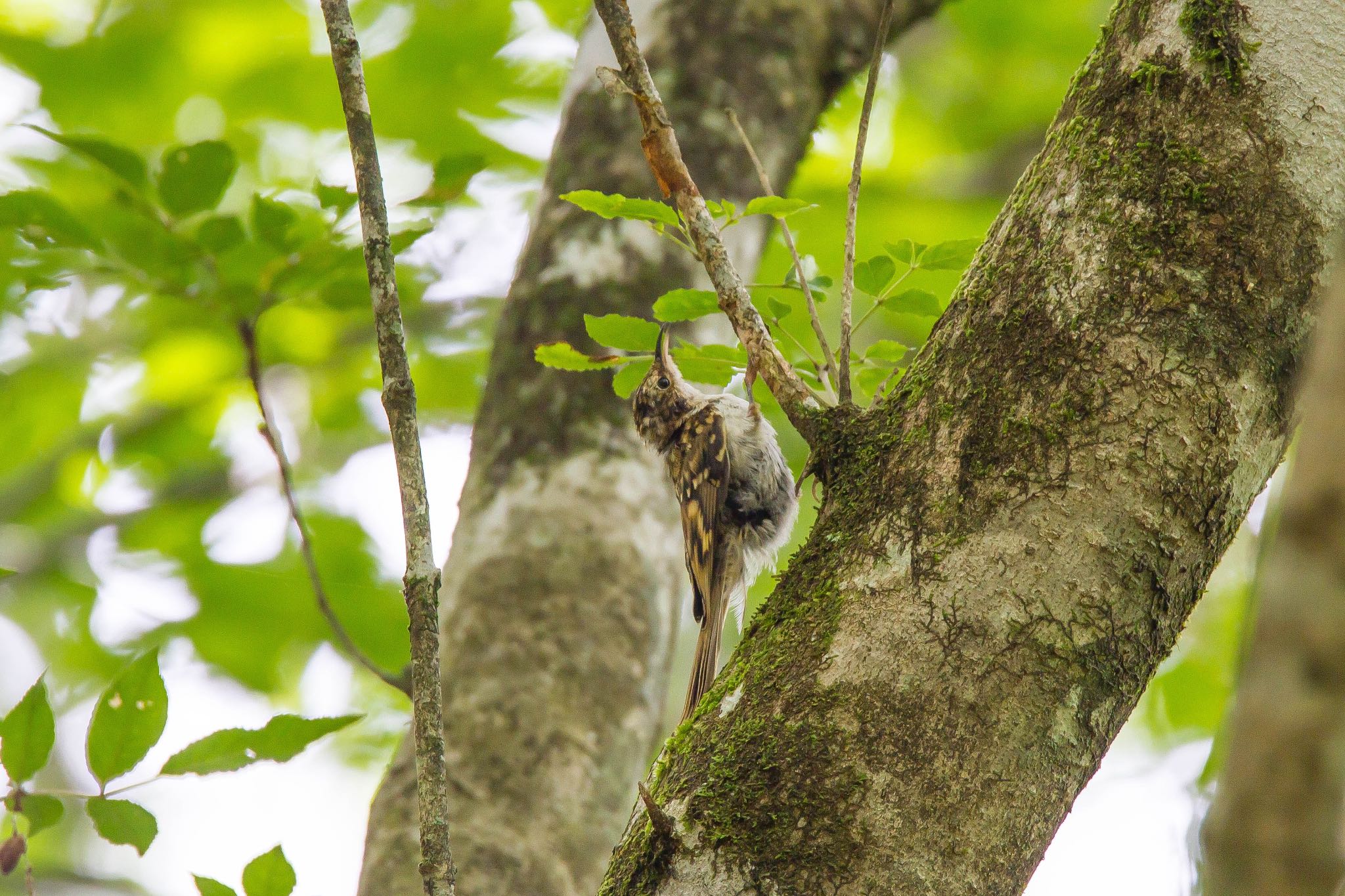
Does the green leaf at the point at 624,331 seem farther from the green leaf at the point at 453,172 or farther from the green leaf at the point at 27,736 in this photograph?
the green leaf at the point at 27,736

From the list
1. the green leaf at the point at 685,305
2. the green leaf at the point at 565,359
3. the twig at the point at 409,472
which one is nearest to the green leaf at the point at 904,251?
the green leaf at the point at 685,305

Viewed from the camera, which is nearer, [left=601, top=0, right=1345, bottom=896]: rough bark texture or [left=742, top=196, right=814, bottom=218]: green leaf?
[left=601, top=0, right=1345, bottom=896]: rough bark texture

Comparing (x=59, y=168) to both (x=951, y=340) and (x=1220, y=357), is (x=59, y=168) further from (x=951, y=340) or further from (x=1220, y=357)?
(x=1220, y=357)

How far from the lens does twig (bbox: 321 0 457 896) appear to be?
1805 millimetres

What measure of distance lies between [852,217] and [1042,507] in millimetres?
838

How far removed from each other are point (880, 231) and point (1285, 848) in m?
6.86

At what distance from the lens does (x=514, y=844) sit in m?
3.13

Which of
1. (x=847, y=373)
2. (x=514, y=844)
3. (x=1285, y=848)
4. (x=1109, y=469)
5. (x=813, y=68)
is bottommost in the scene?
(x=1285, y=848)

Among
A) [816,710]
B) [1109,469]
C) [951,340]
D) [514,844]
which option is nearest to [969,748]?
[816,710]

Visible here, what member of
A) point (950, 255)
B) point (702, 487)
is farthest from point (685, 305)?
point (702, 487)

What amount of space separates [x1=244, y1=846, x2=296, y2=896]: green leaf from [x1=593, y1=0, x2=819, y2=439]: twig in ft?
3.83

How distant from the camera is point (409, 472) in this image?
2027 millimetres

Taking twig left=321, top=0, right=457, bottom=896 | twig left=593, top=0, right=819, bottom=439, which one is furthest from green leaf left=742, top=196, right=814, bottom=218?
twig left=321, top=0, right=457, bottom=896

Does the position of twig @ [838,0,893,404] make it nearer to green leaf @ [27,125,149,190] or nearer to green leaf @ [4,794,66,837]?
green leaf @ [4,794,66,837]
